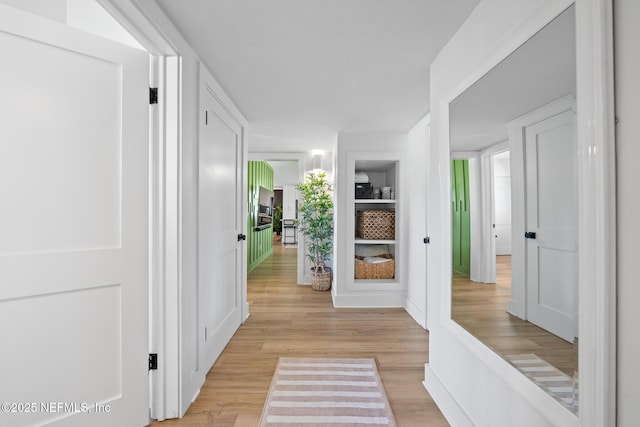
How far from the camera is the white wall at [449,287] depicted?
105 cm

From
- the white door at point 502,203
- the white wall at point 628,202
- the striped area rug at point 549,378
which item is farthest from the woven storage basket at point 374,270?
the white wall at point 628,202

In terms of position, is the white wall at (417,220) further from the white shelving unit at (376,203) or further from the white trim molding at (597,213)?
the white trim molding at (597,213)

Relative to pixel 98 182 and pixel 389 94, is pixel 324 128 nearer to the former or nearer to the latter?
pixel 389 94

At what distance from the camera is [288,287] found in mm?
4527

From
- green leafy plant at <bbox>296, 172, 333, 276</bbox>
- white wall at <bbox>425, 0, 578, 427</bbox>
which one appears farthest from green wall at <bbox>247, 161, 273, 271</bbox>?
white wall at <bbox>425, 0, 578, 427</bbox>

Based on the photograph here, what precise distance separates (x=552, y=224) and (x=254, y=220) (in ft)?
17.6

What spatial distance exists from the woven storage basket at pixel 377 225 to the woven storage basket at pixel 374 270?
328mm

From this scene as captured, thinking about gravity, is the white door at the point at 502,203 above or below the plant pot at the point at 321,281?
above

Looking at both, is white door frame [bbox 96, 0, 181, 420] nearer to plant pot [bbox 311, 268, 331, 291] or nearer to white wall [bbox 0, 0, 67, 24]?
white wall [bbox 0, 0, 67, 24]

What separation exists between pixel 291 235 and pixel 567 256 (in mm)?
9714

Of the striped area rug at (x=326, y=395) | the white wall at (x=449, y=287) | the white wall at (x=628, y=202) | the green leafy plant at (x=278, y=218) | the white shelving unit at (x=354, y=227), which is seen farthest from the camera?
the green leafy plant at (x=278, y=218)

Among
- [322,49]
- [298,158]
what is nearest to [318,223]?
[298,158]

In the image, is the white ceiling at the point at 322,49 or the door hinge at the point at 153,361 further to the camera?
the door hinge at the point at 153,361

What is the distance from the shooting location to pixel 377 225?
3.67 metres
